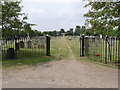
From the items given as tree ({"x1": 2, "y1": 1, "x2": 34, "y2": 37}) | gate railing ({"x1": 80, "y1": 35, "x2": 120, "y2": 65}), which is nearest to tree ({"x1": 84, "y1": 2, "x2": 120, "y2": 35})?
gate railing ({"x1": 80, "y1": 35, "x2": 120, "y2": 65})

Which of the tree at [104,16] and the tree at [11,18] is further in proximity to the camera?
the tree at [11,18]

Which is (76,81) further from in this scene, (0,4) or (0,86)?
(0,4)

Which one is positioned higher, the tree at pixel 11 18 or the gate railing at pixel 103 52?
the tree at pixel 11 18

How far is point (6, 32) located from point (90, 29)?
663 cm

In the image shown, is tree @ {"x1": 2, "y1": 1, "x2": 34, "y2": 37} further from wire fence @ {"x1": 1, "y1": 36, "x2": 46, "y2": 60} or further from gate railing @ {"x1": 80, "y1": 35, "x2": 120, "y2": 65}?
gate railing @ {"x1": 80, "y1": 35, "x2": 120, "y2": 65}

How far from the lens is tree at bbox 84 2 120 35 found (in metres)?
7.18

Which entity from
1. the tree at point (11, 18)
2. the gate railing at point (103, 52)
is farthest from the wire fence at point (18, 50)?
the gate railing at point (103, 52)

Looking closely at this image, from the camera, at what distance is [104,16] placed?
7.52 metres

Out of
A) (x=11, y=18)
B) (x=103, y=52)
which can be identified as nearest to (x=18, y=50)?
(x=11, y=18)

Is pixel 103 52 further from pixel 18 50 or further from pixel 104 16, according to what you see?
pixel 18 50

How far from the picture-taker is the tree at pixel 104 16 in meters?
7.18

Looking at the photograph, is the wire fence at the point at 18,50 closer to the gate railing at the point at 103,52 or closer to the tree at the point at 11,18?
the tree at the point at 11,18

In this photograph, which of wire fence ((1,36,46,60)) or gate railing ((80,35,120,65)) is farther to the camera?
wire fence ((1,36,46,60))

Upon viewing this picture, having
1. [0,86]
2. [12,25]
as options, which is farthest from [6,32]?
[0,86]
